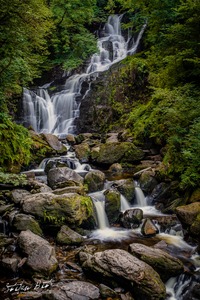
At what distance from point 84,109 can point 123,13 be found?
14.7m

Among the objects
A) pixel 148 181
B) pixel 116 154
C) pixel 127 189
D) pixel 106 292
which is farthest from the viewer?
pixel 116 154

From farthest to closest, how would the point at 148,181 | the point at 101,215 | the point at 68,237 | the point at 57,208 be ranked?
the point at 148,181 < the point at 101,215 < the point at 57,208 < the point at 68,237

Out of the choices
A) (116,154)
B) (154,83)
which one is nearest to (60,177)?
(116,154)

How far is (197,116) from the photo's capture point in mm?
8227

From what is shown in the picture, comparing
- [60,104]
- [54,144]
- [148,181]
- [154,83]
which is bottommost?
[148,181]

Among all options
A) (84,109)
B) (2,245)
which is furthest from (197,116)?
(84,109)

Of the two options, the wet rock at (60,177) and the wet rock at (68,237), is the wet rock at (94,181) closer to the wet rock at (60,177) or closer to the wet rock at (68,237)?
the wet rock at (60,177)

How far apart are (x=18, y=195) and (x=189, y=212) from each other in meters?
4.48

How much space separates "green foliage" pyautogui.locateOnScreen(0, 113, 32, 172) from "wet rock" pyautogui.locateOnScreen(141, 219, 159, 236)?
16.9 ft

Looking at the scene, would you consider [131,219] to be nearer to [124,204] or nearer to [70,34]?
[124,204]

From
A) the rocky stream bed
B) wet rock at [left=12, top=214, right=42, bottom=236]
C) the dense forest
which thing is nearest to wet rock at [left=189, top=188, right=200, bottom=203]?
the rocky stream bed

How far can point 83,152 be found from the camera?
12680 mm

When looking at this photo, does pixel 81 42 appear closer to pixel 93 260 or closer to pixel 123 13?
pixel 123 13

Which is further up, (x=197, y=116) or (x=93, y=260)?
(x=197, y=116)
